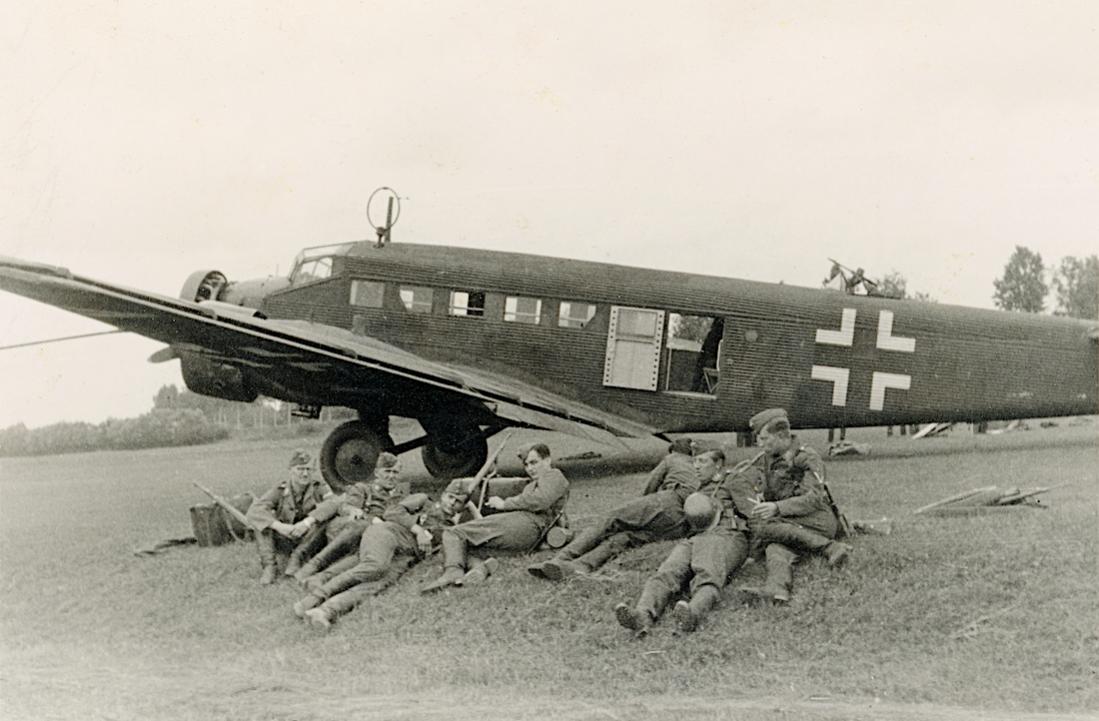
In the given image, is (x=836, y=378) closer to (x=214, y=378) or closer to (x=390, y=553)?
(x=390, y=553)

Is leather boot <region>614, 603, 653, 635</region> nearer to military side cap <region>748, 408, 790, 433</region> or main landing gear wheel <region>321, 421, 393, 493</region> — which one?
military side cap <region>748, 408, 790, 433</region>

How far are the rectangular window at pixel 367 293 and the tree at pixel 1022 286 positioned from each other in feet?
87.7

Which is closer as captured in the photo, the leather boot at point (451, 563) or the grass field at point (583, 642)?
the grass field at point (583, 642)

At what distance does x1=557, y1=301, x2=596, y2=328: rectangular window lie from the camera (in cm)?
1123

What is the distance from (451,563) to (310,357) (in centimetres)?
338

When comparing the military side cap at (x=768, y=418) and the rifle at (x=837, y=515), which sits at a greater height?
the military side cap at (x=768, y=418)

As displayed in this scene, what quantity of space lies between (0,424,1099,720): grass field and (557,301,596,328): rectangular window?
4251mm

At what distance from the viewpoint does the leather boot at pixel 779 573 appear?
608 cm

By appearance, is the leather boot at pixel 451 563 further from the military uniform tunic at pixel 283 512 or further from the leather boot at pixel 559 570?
the military uniform tunic at pixel 283 512

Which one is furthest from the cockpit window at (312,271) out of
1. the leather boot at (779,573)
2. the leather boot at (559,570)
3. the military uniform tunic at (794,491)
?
the leather boot at (779,573)

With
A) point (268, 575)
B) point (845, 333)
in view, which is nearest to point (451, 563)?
point (268, 575)

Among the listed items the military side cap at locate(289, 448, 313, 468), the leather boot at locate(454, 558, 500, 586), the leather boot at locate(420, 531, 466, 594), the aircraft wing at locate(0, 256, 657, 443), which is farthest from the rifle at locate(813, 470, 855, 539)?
the military side cap at locate(289, 448, 313, 468)

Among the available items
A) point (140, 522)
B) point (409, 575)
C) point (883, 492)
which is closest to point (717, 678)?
point (409, 575)

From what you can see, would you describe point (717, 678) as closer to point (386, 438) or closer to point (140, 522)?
point (386, 438)
